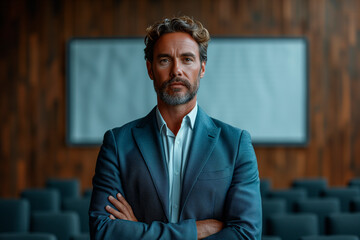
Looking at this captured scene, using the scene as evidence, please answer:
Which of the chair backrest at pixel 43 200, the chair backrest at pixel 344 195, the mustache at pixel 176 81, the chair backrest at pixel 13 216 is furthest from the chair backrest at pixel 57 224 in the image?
the chair backrest at pixel 344 195

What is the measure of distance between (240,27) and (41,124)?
382cm

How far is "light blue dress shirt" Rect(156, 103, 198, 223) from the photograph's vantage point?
1.92 m

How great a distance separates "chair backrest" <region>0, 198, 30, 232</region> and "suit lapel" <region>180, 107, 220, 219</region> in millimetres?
3065

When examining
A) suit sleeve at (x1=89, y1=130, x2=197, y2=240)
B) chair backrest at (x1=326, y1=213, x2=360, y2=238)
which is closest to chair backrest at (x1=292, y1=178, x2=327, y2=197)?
chair backrest at (x1=326, y1=213, x2=360, y2=238)

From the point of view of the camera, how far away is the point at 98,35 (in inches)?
328

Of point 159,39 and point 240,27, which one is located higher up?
point 240,27

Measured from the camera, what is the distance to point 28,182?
8453 mm

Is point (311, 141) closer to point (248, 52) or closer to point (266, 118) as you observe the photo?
point (266, 118)

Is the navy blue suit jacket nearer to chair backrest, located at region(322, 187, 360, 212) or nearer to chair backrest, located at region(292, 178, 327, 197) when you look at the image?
chair backrest, located at region(322, 187, 360, 212)

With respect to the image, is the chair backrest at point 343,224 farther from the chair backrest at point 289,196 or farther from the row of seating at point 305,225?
the chair backrest at point 289,196

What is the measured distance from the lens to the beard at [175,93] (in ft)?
6.18

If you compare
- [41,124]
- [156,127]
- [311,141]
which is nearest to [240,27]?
[311,141]

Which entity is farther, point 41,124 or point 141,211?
point 41,124

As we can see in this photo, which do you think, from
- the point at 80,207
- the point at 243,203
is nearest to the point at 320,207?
the point at 80,207
